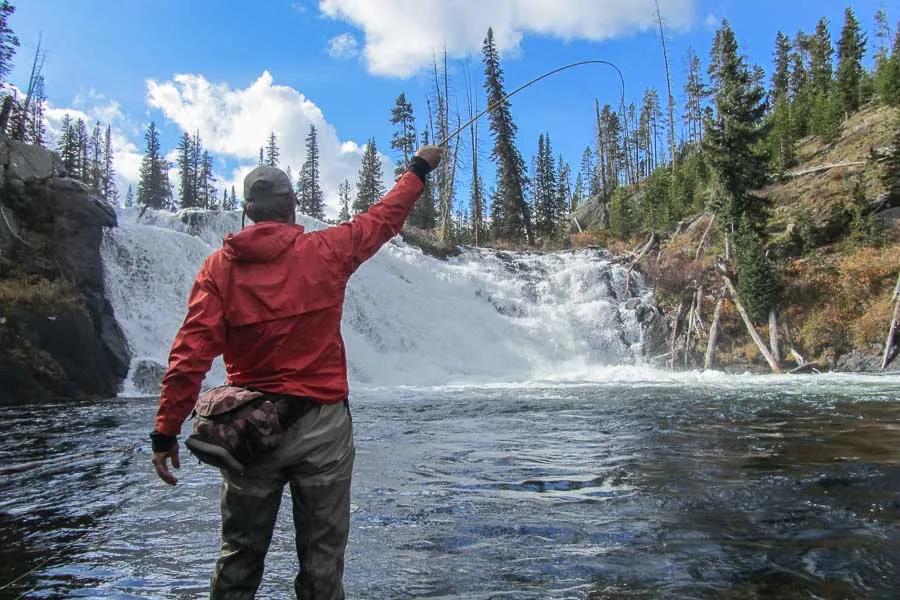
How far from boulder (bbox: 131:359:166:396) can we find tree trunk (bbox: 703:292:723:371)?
18127 millimetres

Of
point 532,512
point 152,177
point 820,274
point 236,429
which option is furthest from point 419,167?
point 152,177

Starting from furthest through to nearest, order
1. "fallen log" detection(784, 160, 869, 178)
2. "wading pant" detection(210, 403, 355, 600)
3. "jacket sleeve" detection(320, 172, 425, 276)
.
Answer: "fallen log" detection(784, 160, 869, 178), "jacket sleeve" detection(320, 172, 425, 276), "wading pant" detection(210, 403, 355, 600)

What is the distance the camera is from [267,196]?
112 inches

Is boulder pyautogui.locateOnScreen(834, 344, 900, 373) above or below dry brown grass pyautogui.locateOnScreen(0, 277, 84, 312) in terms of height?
below

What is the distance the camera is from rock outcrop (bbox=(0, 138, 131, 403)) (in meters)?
14.2

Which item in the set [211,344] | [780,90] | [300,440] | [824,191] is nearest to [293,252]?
[211,344]

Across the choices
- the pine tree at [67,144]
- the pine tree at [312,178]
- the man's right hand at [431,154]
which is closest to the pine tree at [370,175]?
the pine tree at [312,178]

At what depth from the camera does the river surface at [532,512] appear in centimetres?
343

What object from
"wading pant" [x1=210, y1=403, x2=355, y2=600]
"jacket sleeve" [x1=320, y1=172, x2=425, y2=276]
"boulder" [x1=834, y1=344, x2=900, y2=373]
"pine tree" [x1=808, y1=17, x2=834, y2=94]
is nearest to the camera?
"wading pant" [x1=210, y1=403, x2=355, y2=600]

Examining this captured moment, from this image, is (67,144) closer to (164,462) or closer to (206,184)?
(206,184)

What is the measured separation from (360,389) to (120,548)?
1250 cm

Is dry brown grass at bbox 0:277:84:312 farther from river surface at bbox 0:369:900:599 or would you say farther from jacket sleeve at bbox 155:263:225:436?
jacket sleeve at bbox 155:263:225:436

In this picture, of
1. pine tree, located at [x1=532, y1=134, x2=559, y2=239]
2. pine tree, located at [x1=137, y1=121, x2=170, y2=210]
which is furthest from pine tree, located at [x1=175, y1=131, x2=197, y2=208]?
pine tree, located at [x1=532, y1=134, x2=559, y2=239]

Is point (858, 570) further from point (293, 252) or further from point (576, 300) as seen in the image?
point (576, 300)
